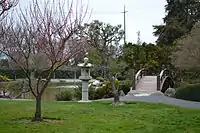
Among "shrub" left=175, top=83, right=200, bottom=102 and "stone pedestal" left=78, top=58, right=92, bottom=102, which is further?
"shrub" left=175, top=83, right=200, bottom=102

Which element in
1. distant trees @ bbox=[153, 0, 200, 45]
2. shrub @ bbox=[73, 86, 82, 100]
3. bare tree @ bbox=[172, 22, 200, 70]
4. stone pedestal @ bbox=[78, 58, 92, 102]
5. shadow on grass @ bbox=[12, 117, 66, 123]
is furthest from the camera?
Answer: distant trees @ bbox=[153, 0, 200, 45]

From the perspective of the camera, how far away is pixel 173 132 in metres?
7.78

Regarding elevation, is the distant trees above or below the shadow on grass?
above

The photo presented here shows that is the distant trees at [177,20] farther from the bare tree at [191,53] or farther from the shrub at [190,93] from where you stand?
the bare tree at [191,53]

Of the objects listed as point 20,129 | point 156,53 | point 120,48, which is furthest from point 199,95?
point 120,48

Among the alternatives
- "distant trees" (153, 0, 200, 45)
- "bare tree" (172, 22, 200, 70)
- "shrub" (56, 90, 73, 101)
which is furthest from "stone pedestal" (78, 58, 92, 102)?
"distant trees" (153, 0, 200, 45)

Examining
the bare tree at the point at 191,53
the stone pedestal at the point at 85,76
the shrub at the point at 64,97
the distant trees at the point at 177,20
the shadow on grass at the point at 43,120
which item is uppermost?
the distant trees at the point at 177,20

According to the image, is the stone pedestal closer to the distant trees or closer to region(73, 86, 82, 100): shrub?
region(73, 86, 82, 100): shrub

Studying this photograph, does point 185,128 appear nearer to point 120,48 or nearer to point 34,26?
point 34,26

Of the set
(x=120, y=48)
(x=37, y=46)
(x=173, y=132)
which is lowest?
(x=173, y=132)

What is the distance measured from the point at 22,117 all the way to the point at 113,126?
3.15 meters

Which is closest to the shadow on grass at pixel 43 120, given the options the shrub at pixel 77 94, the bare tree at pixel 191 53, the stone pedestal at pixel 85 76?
the stone pedestal at pixel 85 76

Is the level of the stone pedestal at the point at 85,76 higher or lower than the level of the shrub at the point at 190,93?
higher

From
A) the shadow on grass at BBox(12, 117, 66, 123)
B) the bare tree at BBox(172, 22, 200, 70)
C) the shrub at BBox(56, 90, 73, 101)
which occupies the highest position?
the bare tree at BBox(172, 22, 200, 70)
